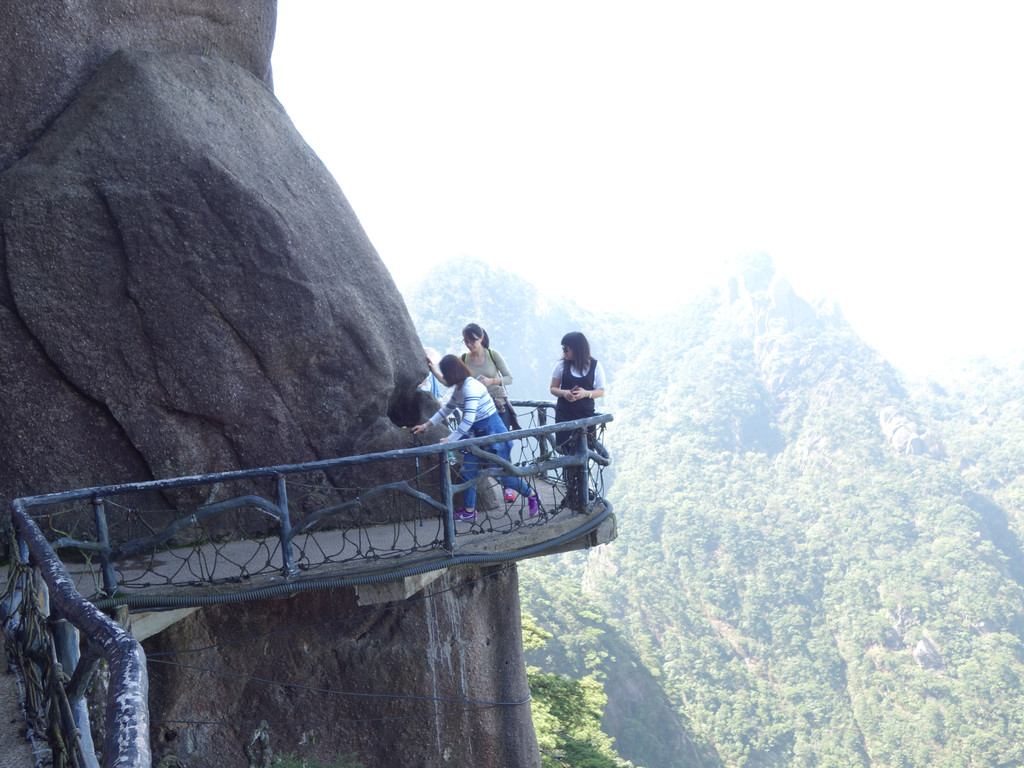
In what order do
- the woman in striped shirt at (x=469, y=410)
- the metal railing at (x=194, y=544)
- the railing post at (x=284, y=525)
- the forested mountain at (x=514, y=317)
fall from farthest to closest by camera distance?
the forested mountain at (x=514, y=317)
the woman in striped shirt at (x=469, y=410)
the railing post at (x=284, y=525)
the metal railing at (x=194, y=544)

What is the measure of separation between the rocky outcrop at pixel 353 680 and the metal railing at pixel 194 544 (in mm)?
543

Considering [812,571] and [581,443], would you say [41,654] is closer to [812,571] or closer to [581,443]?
[581,443]

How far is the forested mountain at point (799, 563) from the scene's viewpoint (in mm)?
44250

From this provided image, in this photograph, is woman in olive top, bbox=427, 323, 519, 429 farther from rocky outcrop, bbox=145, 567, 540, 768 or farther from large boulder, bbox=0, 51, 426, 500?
rocky outcrop, bbox=145, 567, 540, 768

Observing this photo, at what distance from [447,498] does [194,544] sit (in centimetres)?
207

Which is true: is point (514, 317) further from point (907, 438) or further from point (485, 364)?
point (485, 364)

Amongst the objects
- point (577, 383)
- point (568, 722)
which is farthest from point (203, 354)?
point (568, 722)

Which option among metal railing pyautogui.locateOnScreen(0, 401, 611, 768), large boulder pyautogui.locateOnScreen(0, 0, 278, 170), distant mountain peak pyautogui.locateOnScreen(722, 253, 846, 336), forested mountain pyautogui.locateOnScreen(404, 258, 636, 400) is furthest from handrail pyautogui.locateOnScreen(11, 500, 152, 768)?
distant mountain peak pyautogui.locateOnScreen(722, 253, 846, 336)

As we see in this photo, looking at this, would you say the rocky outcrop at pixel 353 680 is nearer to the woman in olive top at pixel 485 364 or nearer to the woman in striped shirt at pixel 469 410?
the woman in striped shirt at pixel 469 410

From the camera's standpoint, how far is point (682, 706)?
46062 mm

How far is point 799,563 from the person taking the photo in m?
67.6

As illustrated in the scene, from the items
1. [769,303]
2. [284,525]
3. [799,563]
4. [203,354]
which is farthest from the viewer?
[769,303]

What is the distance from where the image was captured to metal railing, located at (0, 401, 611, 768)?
2172 mm

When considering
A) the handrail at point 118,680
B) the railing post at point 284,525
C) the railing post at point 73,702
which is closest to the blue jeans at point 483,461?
the railing post at point 284,525
